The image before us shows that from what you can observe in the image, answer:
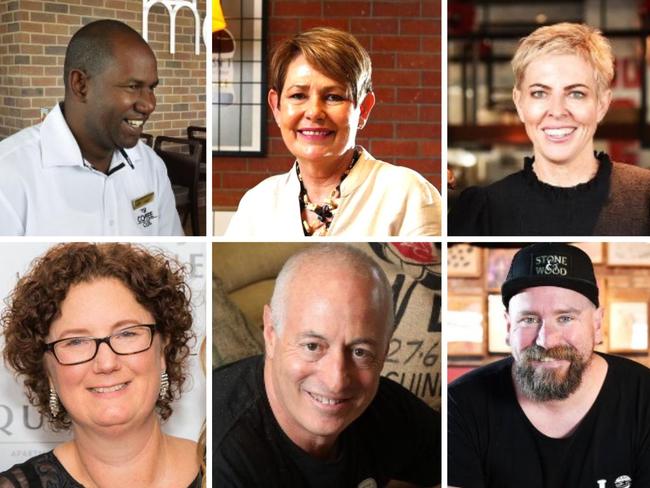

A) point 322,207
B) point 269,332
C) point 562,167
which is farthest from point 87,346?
point 562,167

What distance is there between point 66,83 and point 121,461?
1137 mm

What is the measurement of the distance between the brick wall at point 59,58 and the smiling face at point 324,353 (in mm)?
636

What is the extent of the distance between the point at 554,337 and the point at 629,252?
33 centimetres

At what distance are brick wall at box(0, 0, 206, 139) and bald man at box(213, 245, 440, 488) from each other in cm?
58

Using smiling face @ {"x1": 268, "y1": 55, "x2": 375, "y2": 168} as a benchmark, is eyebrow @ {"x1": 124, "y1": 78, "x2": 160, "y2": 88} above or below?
above

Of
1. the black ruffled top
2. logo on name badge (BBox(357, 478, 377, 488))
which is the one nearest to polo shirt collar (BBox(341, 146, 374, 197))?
the black ruffled top

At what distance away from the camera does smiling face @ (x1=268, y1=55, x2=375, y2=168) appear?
3.17 metres

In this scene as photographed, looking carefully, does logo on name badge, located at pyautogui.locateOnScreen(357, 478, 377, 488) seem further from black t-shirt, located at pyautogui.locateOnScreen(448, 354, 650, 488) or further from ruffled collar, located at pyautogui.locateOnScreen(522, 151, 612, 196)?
ruffled collar, located at pyautogui.locateOnScreen(522, 151, 612, 196)

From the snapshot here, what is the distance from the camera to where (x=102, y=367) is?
319cm

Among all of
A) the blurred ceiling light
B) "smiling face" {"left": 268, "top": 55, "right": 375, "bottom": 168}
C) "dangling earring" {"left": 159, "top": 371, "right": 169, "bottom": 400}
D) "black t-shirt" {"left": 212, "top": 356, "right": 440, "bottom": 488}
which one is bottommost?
"black t-shirt" {"left": 212, "top": 356, "right": 440, "bottom": 488}

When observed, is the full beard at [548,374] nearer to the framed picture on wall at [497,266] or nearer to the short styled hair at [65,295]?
the framed picture on wall at [497,266]

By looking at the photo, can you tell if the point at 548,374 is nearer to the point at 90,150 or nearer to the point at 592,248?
the point at 592,248

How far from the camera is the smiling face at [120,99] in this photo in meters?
3.20

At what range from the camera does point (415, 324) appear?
3.28 meters
